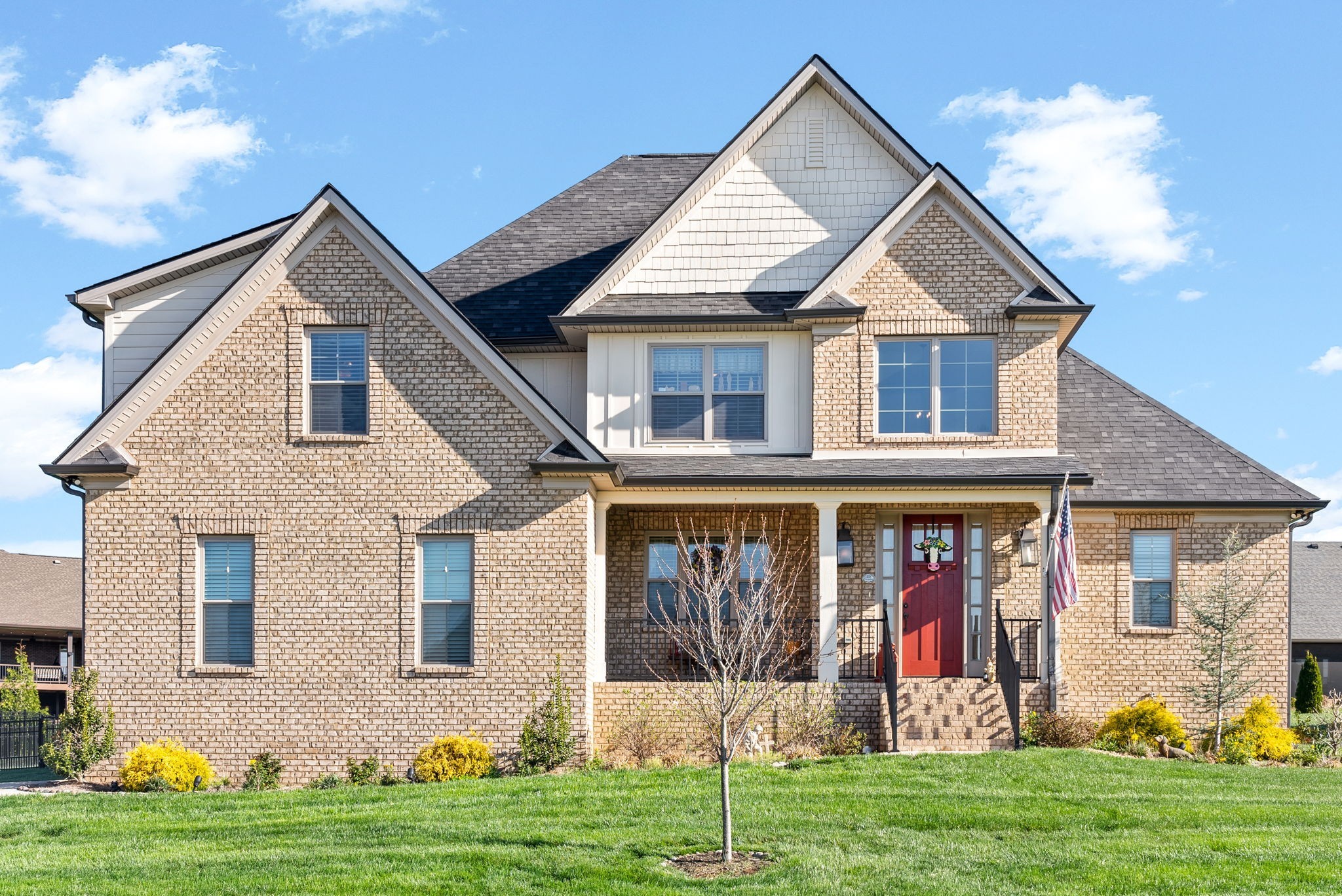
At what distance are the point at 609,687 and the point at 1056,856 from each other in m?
7.79

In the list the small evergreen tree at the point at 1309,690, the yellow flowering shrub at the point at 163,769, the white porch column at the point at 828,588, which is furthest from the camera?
the small evergreen tree at the point at 1309,690

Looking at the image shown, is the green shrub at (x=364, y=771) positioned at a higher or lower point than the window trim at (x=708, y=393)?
lower

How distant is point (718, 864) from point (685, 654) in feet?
26.8

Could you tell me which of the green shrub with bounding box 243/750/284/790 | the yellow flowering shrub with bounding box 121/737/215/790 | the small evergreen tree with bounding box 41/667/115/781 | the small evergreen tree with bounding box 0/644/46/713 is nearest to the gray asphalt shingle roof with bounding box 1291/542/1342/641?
the green shrub with bounding box 243/750/284/790

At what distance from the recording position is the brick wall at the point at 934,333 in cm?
1897

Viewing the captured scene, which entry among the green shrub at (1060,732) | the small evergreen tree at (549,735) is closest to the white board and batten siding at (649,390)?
the small evergreen tree at (549,735)

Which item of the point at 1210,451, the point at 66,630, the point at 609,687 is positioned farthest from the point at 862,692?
the point at 66,630

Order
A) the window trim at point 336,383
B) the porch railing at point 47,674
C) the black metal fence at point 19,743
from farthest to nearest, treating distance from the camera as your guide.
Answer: the porch railing at point 47,674, the black metal fence at point 19,743, the window trim at point 336,383

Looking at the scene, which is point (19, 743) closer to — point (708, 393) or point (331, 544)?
point (331, 544)

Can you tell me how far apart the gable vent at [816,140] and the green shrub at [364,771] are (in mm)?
10663

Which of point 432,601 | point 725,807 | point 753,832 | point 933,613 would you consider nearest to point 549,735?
point 432,601

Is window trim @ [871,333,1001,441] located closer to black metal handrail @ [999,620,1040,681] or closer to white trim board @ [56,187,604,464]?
black metal handrail @ [999,620,1040,681]

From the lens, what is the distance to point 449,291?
21734 millimetres

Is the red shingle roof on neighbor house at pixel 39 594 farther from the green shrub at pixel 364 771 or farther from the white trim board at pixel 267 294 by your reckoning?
the green shrub at pixel 364 771
